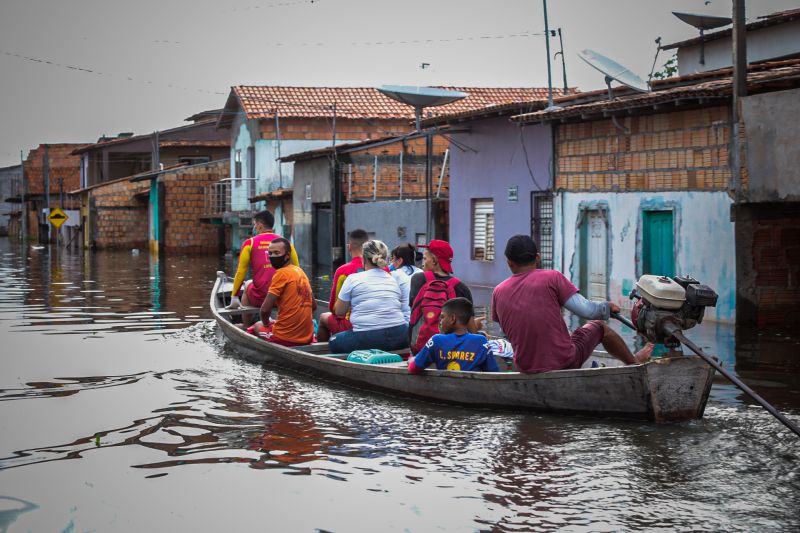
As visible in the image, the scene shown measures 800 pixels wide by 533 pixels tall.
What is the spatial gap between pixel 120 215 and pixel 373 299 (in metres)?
47.4

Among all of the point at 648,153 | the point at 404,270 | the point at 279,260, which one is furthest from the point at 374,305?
the point at 648,153

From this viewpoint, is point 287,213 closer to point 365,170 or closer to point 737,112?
point 365,170

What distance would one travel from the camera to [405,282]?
12016mm

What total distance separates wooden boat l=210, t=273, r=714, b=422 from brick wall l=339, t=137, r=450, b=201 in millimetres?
23207

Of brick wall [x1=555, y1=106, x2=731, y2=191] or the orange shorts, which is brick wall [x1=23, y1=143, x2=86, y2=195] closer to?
brick wall [x1=555, y1=106, x2=731, y2=191]

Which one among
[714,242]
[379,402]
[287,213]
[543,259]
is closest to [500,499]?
[379,402]

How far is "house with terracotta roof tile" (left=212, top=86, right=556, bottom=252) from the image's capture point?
141ft

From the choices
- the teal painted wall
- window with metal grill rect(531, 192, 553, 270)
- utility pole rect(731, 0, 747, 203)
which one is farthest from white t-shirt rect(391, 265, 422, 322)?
window with metal grill rect(531, 192, 553, 270)

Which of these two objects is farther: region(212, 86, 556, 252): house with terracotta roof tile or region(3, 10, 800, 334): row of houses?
region(212, 86, 556, 252): house with terracotta roof tile

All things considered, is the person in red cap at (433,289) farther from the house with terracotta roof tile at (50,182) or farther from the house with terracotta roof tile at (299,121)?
the house with terracotta roof tile at (50,182)

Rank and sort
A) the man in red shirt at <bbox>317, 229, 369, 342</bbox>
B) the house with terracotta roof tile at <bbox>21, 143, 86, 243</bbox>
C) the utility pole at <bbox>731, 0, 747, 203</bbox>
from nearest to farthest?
the man in red shirt at <bbox>317, 229, 369, 342</bbox>
the utility pole at <bbox>731, 0, 747, 203</bbox>
the house with terracotta roof tile at <bbox>21, 143, 86, 243</bbox>

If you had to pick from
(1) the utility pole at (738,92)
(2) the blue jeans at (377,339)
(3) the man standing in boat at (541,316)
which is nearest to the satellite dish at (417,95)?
(1) the utility pole at (738,92)

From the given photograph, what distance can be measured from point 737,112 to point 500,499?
9955 mm

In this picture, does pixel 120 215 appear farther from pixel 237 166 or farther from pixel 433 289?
pixel 433 289
